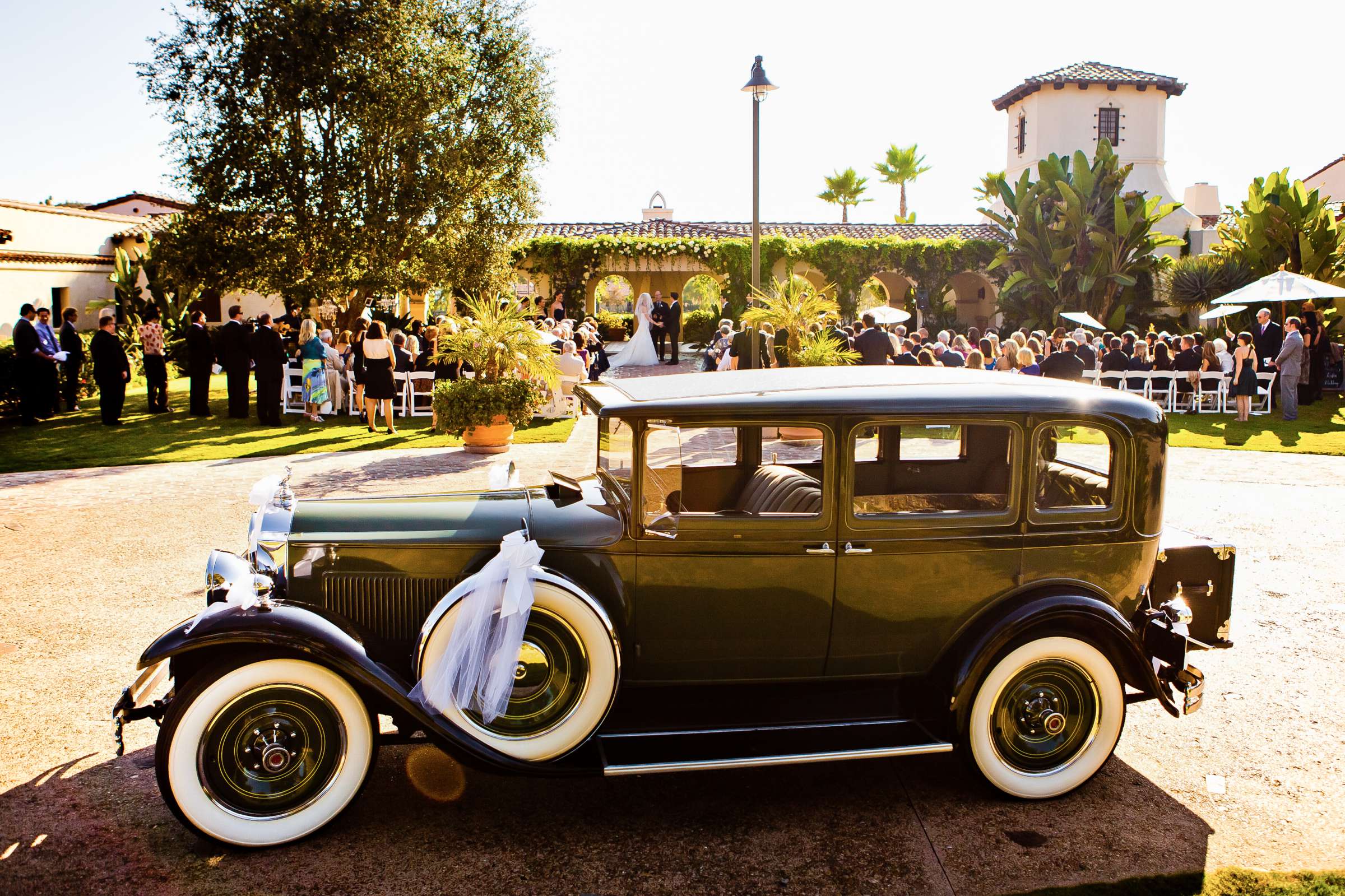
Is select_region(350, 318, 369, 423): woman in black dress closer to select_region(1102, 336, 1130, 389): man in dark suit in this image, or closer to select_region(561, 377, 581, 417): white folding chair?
select_region(561, 377, 581, 417): white folding chair

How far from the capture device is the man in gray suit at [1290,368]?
1667 centimetres

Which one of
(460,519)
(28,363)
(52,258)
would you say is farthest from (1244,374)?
(52,258)

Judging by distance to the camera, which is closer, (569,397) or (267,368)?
(267,368)

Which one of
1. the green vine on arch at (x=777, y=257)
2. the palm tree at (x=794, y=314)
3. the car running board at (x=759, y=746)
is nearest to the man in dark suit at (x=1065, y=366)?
the palm tree at (x=794, y=314)

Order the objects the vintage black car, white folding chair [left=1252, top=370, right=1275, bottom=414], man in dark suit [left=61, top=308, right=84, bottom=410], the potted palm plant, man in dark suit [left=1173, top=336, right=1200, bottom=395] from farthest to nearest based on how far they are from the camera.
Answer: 1. white folding chair [left=1252, top=370, right=1275, bottom=414]
2. man in dark suit [left=1173, top=336, right=1200, bottom=395]
3. man in dark suit [left=61, top=308, right=84, bottom=410]
4. the potted palm plant
5. the vintage black car

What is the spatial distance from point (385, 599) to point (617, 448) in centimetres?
120

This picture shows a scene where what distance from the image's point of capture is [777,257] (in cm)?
3331

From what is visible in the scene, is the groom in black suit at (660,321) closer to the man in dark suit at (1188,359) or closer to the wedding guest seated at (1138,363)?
the wedding guest seated at (1138,363)

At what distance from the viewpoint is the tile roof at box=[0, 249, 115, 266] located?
93.7 ft

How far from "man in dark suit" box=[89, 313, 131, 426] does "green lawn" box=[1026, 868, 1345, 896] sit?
15.7 m

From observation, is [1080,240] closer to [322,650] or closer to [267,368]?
[267,368]

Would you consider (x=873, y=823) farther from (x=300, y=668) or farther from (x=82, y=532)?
(x=82, y=532)

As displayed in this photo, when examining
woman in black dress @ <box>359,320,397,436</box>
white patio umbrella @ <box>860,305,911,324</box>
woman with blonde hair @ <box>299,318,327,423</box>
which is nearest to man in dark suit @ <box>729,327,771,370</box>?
white patio umbrella @ <box>860,305,911,324</box>

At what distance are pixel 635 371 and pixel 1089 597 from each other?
21.4 m
